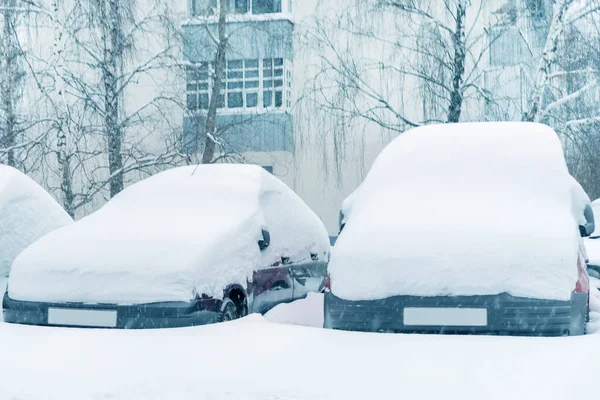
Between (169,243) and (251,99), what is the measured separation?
49.1ft

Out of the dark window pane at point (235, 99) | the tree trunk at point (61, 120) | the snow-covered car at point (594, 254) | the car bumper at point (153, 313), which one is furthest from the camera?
the dark window pane at point (235, 99)

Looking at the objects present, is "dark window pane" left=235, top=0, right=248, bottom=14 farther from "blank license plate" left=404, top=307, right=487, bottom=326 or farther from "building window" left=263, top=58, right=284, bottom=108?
"blank license plate" left=404, top=307, right=487, bottom=326

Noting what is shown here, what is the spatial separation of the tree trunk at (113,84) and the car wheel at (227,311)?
8.04 meters

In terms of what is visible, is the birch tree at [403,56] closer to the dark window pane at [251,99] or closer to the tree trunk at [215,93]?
the tree trunk at [215,93]

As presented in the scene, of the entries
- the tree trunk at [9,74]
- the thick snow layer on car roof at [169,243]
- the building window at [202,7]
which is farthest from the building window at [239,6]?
the thick snow layer on car roof at [169,243]

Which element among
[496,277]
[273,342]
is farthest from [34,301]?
[496,277]

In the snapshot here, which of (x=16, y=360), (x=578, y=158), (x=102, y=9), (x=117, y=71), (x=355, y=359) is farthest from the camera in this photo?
(x=578, y=158)

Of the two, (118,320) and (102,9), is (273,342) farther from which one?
(102,9)

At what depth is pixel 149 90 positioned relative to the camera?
21453 mm

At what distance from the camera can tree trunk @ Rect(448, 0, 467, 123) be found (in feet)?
44.9

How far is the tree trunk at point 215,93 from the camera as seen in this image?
14.7 m

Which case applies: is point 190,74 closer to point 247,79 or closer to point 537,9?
point 247,79

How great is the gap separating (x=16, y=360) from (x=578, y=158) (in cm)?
1392

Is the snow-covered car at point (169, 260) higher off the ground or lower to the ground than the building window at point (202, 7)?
lower
